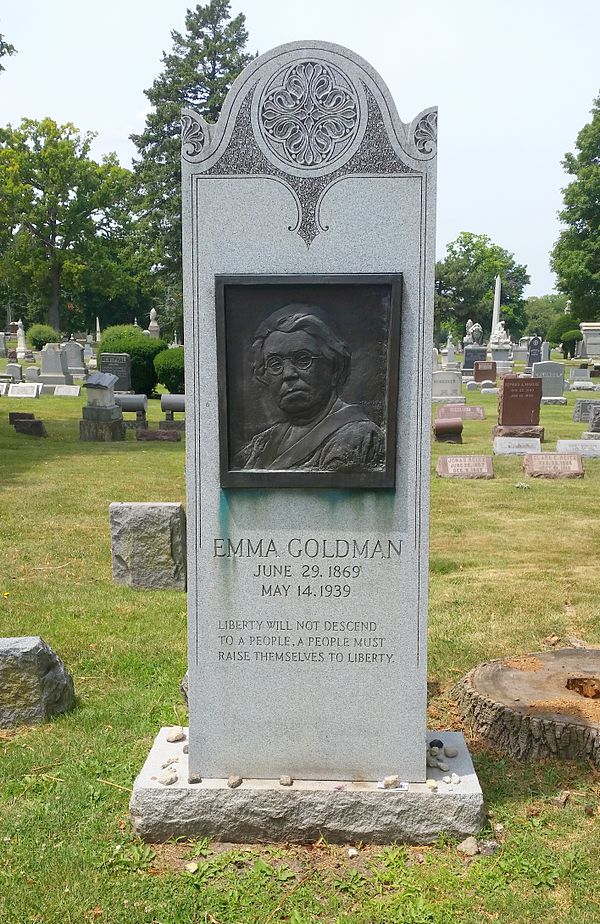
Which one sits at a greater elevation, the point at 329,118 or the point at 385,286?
the point at 329,118

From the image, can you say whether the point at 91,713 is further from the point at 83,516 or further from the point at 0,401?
the point at 0,401

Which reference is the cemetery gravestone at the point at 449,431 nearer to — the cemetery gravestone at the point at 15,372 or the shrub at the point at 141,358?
the shrub at the point at 141,358

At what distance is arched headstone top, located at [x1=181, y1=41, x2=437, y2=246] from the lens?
3332 millimetres

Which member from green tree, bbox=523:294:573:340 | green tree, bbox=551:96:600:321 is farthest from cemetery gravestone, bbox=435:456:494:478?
green tree, bbox=523:294:573:340

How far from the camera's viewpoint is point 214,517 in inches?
143

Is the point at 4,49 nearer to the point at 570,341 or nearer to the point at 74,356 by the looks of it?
the point at 74,356

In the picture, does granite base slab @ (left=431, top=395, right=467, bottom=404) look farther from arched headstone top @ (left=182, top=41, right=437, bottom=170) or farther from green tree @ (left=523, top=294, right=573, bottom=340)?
green tree @ (left=523, top=294, right=573, bottom=340)

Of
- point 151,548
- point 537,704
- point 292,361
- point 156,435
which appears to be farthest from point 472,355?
point 292,361

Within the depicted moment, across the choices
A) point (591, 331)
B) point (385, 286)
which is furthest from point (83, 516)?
point (591, 331)

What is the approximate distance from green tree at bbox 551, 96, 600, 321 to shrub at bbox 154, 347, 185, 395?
91.3ft

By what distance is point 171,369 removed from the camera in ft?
85.8

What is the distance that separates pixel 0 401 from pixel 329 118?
24343 mm

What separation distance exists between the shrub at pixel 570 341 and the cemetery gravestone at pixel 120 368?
38651mm

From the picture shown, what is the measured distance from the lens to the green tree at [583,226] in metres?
44.5
